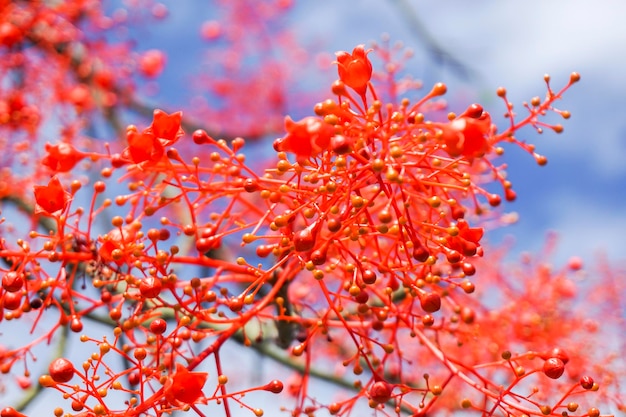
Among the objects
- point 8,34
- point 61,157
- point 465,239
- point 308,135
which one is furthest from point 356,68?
point 8,34

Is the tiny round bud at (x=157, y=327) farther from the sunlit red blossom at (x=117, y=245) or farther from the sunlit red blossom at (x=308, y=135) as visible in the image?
the sunlit red blossom at (x=308, y=135)

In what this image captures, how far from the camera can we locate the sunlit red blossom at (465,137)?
1.30 m

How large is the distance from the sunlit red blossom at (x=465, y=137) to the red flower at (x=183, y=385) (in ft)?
2.38

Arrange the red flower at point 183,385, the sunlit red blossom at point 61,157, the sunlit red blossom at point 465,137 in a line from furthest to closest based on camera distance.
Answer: the sunlit red blossom at point 61,157 → the red flower at point 183,385 → the sunlit red blossom at point 465,137

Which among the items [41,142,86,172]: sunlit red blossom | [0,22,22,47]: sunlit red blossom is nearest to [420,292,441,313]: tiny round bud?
[41,142,86,172]: sunlit red blossom

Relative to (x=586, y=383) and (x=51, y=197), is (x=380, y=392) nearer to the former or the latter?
(x=586, y=383)

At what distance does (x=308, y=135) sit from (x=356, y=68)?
0.25 meters

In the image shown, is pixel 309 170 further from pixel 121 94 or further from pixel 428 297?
pixel 121 94

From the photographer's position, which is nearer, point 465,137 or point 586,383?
point 465,137

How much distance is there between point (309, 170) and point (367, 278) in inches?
10.7

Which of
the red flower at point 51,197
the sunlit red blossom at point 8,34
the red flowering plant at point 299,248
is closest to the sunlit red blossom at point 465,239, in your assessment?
the red flowering plant at point 299,248

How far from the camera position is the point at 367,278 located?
1490 mm

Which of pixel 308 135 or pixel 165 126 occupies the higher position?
pixel 165 126

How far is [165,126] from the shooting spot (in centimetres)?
164
